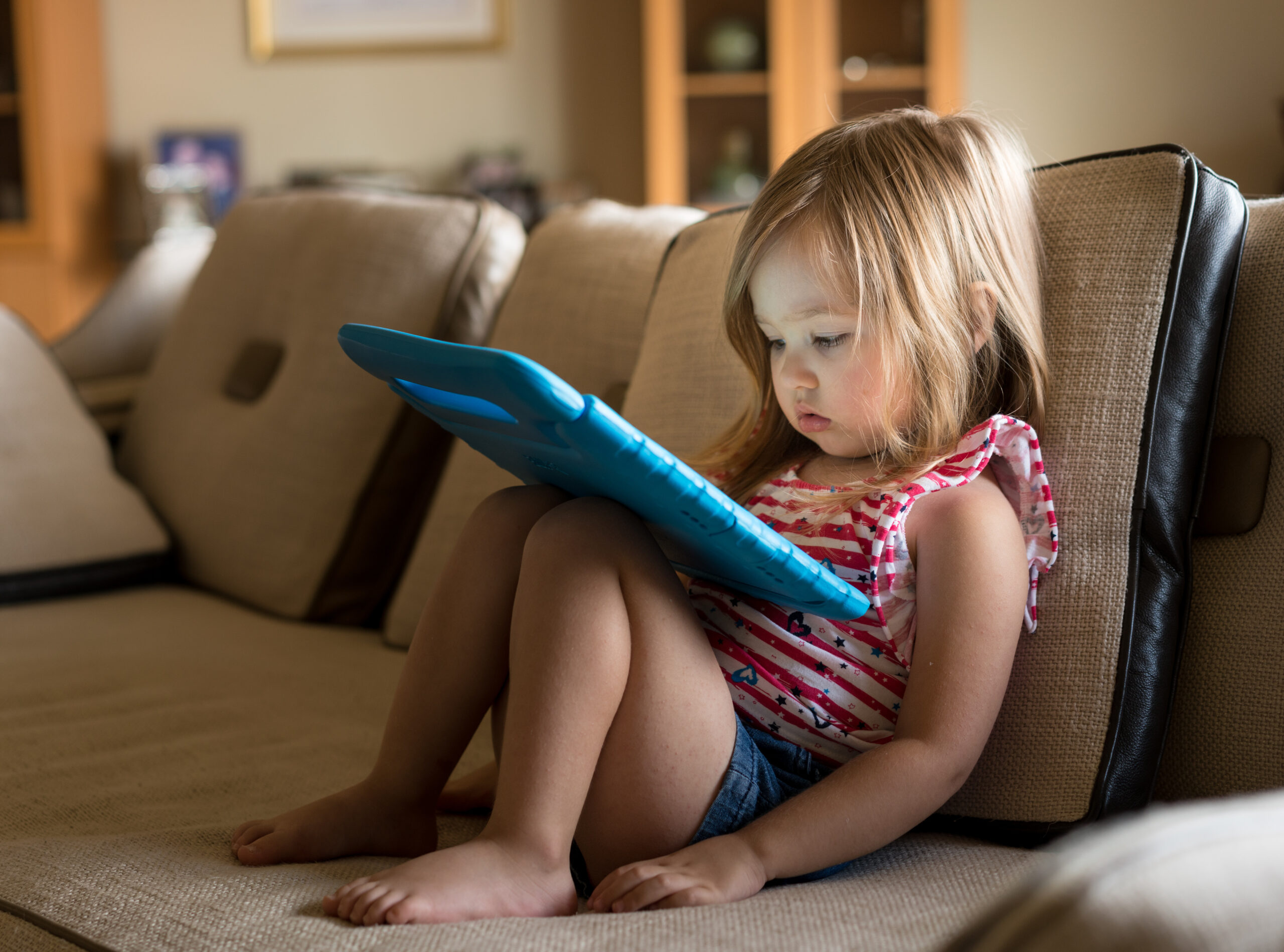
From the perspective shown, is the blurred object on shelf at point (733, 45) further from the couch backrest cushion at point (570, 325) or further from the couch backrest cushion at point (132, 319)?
the couch backrest cushion at point (570, 325)

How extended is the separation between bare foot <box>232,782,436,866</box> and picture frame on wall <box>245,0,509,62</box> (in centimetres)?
341

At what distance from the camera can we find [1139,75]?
330 centimetres

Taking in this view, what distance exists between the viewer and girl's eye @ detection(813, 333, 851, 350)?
0.83 meters

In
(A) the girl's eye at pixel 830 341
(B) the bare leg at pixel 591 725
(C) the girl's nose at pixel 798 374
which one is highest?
(A) the girl's eye at pixel 830 341

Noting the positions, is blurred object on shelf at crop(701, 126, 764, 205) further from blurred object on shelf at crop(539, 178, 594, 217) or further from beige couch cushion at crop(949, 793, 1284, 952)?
beige couch cushion at crop(949, 793, 1284, 952)

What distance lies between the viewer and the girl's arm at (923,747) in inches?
27.1

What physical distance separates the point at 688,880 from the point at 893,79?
3041mm

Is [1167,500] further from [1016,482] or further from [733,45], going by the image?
[733,45]

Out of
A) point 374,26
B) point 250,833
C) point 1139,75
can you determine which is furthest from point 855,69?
point 250,833

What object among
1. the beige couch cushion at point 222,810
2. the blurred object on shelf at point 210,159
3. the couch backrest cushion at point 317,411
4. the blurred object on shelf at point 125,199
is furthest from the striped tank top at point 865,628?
Result: the blurred object on shelf at point 125,199

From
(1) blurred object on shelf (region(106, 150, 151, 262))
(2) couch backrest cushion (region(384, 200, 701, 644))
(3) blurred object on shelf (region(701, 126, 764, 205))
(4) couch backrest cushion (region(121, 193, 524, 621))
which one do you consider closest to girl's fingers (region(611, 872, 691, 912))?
(2) couch backrest cushion (region(384, 200, 701, 644))

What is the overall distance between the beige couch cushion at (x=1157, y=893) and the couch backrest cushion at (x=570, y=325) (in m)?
0.87

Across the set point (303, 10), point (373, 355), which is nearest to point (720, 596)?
point (373, 355)

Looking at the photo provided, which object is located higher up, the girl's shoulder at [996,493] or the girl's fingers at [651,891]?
the girl's shoulder at [996,493]
